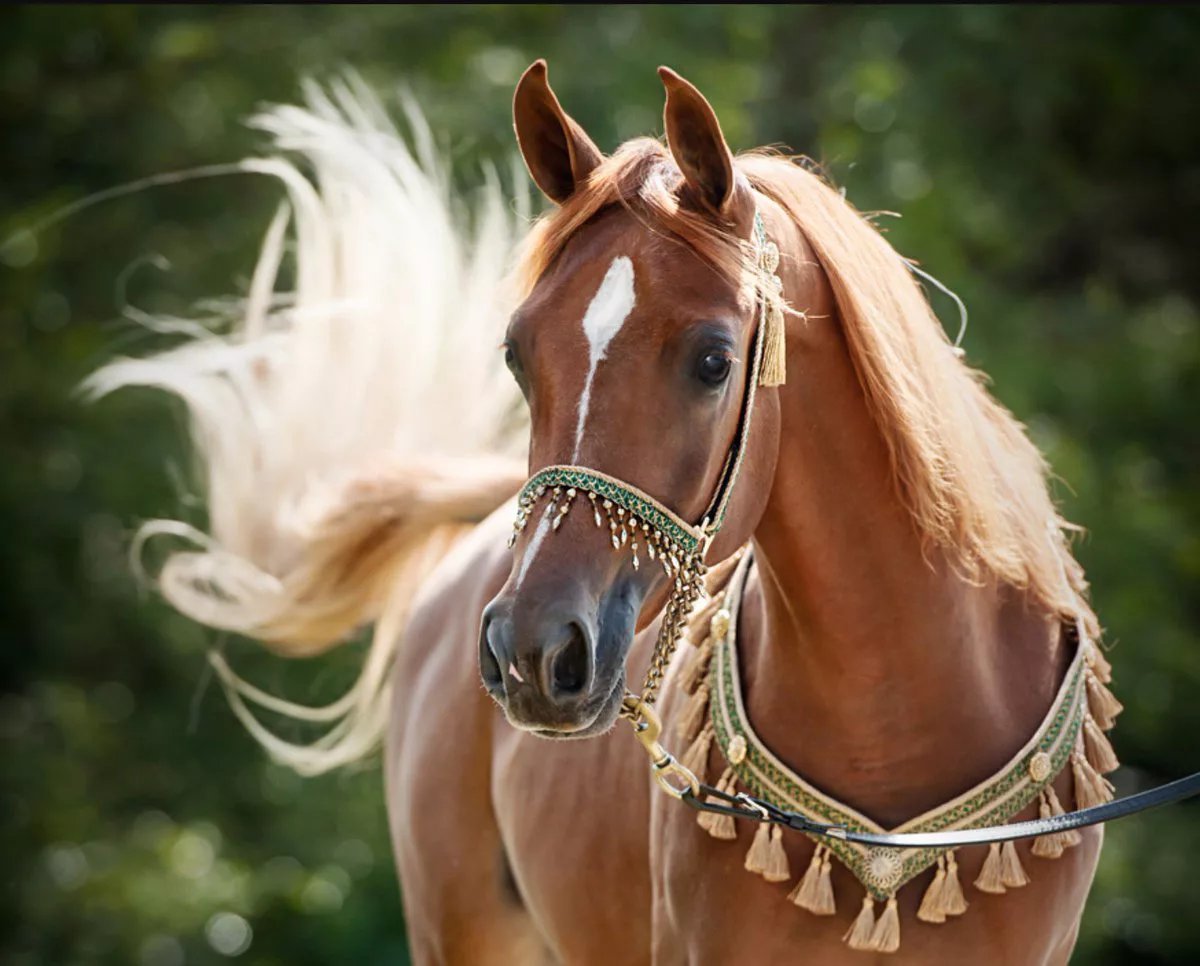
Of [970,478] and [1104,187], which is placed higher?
[1104,187]

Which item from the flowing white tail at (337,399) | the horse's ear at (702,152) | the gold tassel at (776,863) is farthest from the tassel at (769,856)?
the flowing white tail at (337,399)

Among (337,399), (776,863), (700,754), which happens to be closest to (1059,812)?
(776,863)

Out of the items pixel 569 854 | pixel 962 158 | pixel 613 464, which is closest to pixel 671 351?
pixel 613 464

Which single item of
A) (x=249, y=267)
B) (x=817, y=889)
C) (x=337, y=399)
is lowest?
(x=817, y=889)

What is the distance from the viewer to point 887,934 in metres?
2.48

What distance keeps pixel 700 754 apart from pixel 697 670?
0.48ft

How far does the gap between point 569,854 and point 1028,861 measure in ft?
3.08

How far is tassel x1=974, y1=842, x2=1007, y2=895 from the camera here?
2.51 meters

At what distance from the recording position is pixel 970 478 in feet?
8.37

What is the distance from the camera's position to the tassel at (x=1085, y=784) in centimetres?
261

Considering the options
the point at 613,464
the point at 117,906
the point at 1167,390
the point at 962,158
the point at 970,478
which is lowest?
the point at 117,906

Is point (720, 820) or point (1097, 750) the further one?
point (1097, 750)

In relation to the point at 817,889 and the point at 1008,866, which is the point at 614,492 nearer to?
the point at 817,889

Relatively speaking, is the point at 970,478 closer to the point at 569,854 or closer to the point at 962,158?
the point at 569,854
